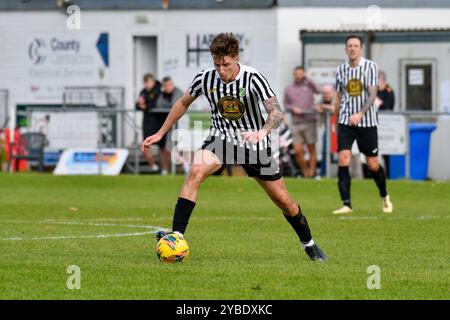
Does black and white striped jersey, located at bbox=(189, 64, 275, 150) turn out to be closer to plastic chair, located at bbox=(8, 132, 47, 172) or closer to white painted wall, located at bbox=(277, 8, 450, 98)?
plastic chair, located at bbox=(8, 132, 47, 172)

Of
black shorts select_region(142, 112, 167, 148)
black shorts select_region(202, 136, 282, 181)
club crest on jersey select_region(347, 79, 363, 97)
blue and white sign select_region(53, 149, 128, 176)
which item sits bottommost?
blue and white sign select_region(53, 149, 128, 176)

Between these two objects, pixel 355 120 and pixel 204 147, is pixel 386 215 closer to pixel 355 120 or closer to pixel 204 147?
pixel 355 120

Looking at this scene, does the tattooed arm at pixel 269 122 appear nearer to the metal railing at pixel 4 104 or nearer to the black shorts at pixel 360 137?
the black shorts at pixel 360 137

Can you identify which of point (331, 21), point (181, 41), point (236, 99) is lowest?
point (236, 99)

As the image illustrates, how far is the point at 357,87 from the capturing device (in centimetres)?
1778

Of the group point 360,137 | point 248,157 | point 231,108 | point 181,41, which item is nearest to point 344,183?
point 360,137

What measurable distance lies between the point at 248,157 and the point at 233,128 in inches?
11.1

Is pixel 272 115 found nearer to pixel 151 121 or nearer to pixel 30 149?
pixel 151 121

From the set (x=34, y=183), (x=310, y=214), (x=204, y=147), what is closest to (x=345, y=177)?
(x=310, y=214)

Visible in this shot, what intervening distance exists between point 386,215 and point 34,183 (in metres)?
8.80

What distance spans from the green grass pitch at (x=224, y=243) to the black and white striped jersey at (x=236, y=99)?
1.15m

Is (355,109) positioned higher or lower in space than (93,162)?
higher

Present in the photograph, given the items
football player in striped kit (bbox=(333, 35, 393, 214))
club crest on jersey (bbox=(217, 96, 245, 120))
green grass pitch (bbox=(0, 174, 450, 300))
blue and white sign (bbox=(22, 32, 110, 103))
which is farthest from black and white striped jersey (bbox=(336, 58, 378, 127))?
blue and white sign (bbox=(22, 32, 110, 103))

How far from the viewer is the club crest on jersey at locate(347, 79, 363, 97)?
58.3 feet
